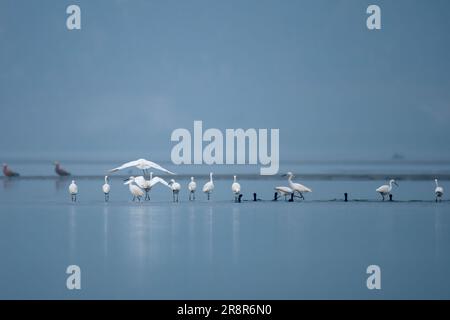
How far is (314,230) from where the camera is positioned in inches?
617

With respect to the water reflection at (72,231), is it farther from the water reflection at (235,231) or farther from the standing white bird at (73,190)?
the water reflection at (235,231)

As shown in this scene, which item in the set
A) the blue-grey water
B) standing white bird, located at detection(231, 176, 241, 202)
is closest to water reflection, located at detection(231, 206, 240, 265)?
the blue-grey water

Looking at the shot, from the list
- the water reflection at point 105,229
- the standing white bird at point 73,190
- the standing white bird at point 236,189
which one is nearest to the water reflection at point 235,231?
the standing white bird at point 236,189

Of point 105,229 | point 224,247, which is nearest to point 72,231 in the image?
point 105,229

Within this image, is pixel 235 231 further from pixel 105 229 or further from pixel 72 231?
pixel 72 231

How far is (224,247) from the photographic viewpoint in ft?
45.1

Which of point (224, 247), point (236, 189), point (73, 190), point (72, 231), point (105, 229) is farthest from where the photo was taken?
point (236, 189)

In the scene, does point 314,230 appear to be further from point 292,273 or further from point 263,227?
point 292,273

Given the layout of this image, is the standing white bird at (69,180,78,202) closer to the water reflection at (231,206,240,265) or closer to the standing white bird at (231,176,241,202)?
the standing white bird at (231,176,241,202)

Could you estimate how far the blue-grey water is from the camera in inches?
433

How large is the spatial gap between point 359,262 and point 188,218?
18.2ft

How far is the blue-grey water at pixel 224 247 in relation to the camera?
433 inches

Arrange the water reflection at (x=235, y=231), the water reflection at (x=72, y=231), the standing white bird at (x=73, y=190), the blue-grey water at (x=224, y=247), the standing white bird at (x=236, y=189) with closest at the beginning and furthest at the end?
the blue-grey water at (x=224, y=247), the water reflection at (x=235, y=231), the water reflection at (x=72, y=231), the standing white bird at (x=73, y=190), the standing white bird at (x=236, y=189)
